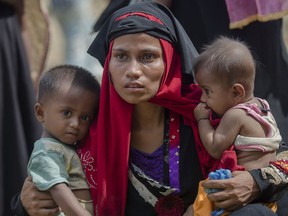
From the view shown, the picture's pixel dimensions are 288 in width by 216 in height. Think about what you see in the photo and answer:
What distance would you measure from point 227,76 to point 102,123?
60 centimetres

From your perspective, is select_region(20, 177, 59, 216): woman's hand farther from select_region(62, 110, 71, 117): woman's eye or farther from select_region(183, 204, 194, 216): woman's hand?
select_region(183, 204, 194, 216): woman's hand

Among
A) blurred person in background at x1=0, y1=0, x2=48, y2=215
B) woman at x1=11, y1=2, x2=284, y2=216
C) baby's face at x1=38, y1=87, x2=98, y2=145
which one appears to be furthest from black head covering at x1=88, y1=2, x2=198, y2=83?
blurred person in background at x1=0, y1=0, x2=48, y2=215

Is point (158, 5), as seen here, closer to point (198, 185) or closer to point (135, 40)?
point (135, 40)

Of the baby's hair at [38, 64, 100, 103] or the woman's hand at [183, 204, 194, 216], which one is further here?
the baby's hair at [38, 64, 100, 103]

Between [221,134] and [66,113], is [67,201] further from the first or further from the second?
[221,134]

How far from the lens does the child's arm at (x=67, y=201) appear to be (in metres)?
3.27

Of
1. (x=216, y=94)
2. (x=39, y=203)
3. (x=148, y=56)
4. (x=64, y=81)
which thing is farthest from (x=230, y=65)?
(x=39, y=203)

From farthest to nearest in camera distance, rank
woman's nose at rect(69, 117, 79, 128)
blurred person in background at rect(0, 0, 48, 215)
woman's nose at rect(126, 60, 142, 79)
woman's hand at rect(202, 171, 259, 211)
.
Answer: blurred person in background at rect(0, 0, 48, 215), woman's nose at rect(69, 117, 79, 128), woman's nose at rect(126, 60, 142, 79), woman's hand at rect(202, 171, 259, 211)

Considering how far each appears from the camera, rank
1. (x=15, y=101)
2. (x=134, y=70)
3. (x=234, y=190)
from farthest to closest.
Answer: (x=15, y=101)
(x=134, y=70)
(x=234, y=190)

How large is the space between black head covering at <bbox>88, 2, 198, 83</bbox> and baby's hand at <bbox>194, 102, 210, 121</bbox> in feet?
0.57

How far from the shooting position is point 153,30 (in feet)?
10.8

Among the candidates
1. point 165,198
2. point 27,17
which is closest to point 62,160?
point 165,198

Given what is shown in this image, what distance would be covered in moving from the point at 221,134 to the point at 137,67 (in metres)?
0.46

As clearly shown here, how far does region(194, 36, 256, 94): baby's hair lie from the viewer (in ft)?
10.3
